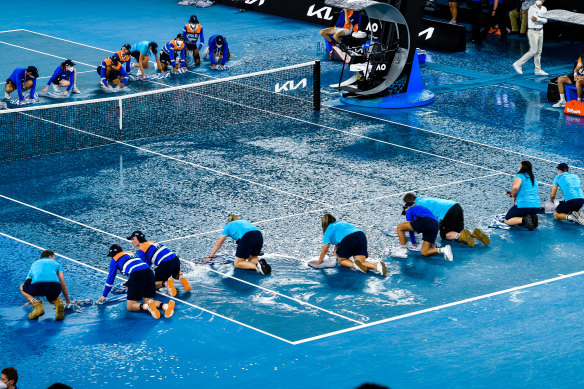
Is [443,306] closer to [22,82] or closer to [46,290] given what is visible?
[46,290]

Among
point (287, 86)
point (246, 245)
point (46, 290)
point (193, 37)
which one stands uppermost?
point (193, 37)

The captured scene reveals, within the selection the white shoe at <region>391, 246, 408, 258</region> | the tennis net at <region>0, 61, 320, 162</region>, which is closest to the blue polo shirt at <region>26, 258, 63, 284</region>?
the white shoe at <region>391, 246, 408, 258</region>

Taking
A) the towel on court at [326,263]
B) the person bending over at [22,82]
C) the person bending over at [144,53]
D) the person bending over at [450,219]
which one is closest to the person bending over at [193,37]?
the person bending over at [144,53]

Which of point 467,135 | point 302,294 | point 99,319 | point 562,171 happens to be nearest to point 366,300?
point 302,294

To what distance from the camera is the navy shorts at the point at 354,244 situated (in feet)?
56.0

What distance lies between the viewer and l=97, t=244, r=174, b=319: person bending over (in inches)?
611

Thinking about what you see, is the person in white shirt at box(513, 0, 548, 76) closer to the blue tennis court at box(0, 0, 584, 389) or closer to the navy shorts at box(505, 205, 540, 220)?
A: the blue tennis court at box(0, 0, 584, 389)

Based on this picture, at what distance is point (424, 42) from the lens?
3572cm

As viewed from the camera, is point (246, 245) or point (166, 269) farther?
point (246, 245)

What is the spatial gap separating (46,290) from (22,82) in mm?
13719

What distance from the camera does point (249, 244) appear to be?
17.1 m

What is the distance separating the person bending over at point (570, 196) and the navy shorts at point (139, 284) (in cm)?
882

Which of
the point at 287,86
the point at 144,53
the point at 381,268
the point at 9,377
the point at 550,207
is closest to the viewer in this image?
the point at 9,377


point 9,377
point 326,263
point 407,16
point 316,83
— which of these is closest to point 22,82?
point 316,83
